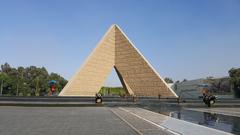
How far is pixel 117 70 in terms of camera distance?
55625mm

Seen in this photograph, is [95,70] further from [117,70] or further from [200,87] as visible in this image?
[200,87]

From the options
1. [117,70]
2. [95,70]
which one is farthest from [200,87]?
[95,70]

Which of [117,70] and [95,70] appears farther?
[117,70]

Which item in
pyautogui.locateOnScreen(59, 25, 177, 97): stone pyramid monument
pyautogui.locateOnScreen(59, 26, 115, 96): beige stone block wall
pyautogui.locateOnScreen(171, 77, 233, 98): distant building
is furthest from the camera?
pyautogui.locateOnScreen(171, 77, 233, 98): distant building

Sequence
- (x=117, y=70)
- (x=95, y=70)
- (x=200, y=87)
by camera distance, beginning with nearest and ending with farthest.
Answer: (x=95, y=70) → (x=117, y=70) → (x=200, y=87)

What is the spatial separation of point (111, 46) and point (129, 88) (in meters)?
Answer: 7.53

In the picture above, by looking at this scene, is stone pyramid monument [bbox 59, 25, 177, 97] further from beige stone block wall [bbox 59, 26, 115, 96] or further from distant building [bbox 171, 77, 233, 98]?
distant building [bbox 171, 77, 233, 98]

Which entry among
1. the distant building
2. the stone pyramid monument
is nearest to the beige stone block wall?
the stone pyramid monument

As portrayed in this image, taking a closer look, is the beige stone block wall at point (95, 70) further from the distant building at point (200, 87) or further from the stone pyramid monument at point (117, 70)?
the distant building at point (200, 87)

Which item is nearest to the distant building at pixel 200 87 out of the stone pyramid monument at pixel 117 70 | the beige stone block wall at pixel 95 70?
the stone pyramid monument at pixel 117 70

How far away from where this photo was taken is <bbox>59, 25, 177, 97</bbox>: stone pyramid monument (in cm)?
5031

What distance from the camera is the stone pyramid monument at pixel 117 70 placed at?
165ft

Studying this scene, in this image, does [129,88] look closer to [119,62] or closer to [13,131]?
[119,62]

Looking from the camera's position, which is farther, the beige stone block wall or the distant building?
the distant building
